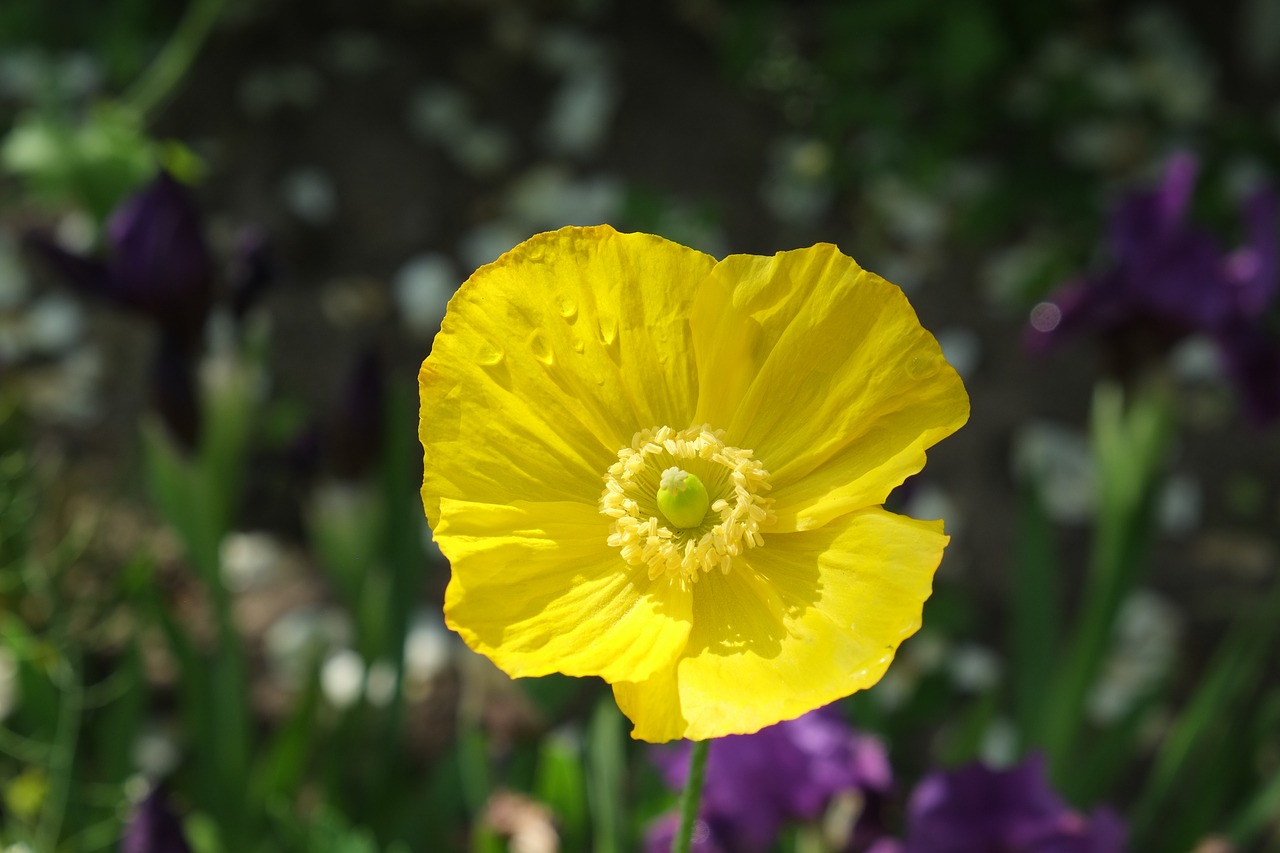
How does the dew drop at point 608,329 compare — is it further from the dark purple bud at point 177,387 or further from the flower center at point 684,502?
the dark purple bud at point 177,387

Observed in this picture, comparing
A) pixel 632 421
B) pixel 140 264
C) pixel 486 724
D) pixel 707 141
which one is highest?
pixel 632 421

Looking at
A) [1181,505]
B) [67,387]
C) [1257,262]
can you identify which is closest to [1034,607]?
[1257,262]

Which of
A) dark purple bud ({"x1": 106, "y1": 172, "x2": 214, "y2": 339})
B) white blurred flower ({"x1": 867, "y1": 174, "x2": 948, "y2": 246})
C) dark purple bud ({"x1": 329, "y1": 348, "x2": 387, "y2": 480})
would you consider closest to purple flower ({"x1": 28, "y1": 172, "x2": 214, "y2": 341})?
dark purple bud ({"x1": 106, "y1": 172, "x2": 214, "y2": 339})

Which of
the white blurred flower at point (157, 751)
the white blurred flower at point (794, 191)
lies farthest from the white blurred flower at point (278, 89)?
the white blurred flower at point (157, 751)

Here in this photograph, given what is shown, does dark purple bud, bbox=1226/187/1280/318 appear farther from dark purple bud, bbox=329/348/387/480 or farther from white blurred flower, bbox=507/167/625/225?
white blurred flower, bbox=507/167/625/225

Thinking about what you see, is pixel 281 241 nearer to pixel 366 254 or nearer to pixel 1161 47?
pixel 366 254

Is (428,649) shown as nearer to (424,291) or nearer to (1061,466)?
(424,291)

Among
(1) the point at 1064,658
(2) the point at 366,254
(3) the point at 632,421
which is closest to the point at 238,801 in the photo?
(3) the point at 632,421
